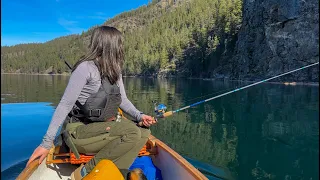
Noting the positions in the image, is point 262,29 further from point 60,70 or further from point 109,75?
point 60,70

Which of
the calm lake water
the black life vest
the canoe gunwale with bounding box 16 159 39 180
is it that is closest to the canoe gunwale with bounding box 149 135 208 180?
the black life vest

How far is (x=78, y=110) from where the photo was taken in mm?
4172

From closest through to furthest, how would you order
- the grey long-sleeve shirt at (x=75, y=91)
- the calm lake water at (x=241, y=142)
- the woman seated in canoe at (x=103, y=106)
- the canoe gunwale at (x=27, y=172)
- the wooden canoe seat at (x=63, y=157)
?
1. the grey long-sleeve shirt at (x=75, y=91)
2. the woman seated in canoe at (x=103, y=106)
3. the canoe gunwale at (x=27, y=172)
4. the wooden canoe seat at (x=63, y=157)
5. the calm lake water at (x=241, y=142)

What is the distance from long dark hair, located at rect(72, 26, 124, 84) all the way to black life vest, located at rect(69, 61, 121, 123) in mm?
99

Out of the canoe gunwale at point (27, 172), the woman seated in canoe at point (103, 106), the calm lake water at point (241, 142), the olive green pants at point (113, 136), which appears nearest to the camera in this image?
the woman seated in canoe at point (103, 106)

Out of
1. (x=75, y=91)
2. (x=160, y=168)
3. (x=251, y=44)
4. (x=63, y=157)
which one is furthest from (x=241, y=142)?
(x=251, y=44)

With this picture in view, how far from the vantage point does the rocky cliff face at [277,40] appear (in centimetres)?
5878

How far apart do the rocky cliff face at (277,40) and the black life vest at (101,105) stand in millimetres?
57719

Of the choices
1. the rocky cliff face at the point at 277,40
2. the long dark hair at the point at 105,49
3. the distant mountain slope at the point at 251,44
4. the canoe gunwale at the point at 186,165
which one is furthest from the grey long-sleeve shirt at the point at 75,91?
the rocky cliff face at the point at 277,40

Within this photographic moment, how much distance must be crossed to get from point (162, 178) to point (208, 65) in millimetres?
87876

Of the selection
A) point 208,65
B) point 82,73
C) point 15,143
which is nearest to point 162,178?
point 82,73

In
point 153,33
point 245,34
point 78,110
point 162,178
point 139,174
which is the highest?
point 153,33

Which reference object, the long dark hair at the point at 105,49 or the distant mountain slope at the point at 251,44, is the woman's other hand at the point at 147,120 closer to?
the long dark hair at the point at 105,49

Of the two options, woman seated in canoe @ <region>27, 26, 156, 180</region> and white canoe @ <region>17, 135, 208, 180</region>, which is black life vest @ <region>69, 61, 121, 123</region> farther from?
white canoe @ <region>17, 135, 208, 180</region>
